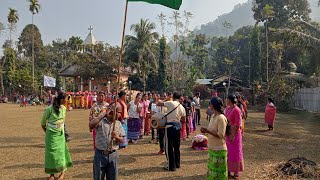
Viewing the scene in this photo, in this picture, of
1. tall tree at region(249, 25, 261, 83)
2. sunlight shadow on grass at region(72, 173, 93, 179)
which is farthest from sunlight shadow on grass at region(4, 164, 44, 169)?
tall tree at region(249, 25, 261, 83)

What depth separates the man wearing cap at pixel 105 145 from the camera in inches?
175

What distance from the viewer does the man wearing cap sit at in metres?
4.43

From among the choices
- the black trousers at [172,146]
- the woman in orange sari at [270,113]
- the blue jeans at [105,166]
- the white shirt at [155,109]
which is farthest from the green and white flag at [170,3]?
the woman in orange sari at [270,113]

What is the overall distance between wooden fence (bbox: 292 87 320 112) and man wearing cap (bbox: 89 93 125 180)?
23064mm

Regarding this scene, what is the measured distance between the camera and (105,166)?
4.48 metres

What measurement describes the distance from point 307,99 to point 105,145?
86.2ft

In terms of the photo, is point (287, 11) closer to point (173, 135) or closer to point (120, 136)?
point (173, 135)

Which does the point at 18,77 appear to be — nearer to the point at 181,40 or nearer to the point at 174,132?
the point at 181,40

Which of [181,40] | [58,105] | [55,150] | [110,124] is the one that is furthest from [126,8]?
[181,40]

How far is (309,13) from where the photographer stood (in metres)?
45.3

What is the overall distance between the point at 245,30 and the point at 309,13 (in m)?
25.9

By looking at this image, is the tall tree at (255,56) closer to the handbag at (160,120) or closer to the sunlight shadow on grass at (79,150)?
the sunlight shadow on grass at (79,150)

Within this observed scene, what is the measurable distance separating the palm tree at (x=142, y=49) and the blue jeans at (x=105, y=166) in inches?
1469

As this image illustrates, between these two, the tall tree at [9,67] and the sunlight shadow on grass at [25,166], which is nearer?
the sunlight shadow on grass at [25,166]
